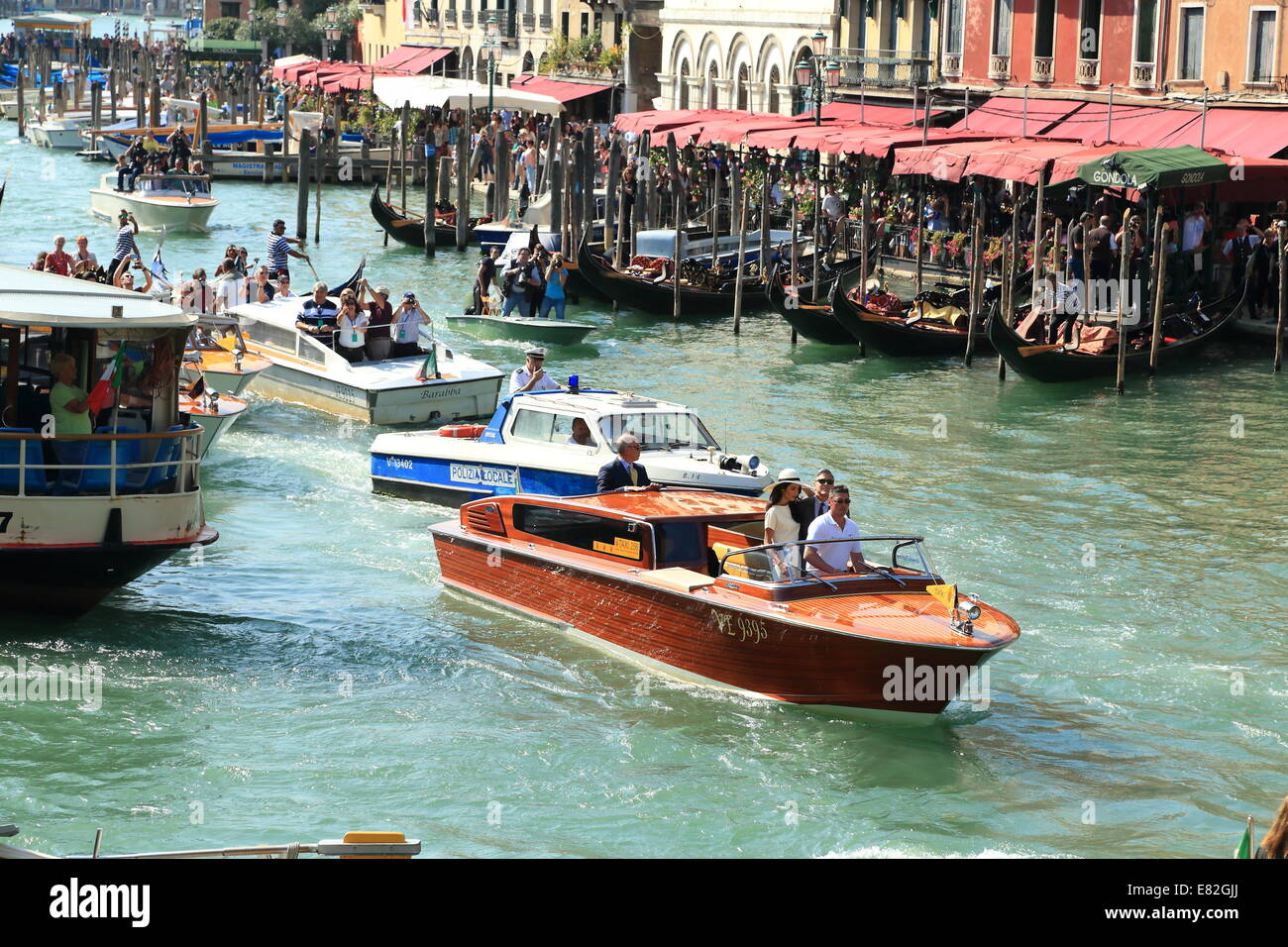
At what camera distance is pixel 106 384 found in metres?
12.6

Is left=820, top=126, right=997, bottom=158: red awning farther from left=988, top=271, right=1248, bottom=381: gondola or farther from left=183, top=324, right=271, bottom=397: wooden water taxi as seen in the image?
left=183, top=324, right=271, bottom=397: wooden water taxi

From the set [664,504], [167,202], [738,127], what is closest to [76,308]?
[664,504]

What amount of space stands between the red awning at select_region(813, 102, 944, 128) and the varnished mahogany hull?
77.5 ft

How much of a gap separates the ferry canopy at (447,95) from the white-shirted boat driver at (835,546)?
33.6 m

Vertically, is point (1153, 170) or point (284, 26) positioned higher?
point (284, 26)

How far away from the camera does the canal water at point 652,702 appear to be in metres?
9.97

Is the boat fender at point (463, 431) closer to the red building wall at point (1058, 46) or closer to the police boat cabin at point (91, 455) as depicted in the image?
the police boat cabin at point (91, 455)

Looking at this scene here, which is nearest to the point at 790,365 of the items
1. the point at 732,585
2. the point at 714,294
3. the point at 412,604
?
the point at 714,294

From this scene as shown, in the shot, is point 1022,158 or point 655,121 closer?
point 1022,158

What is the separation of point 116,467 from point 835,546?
16.3ft

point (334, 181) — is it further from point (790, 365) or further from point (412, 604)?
point (412, 604)

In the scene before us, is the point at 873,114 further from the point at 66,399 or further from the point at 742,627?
the point at 742,627

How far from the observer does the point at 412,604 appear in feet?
46.3
